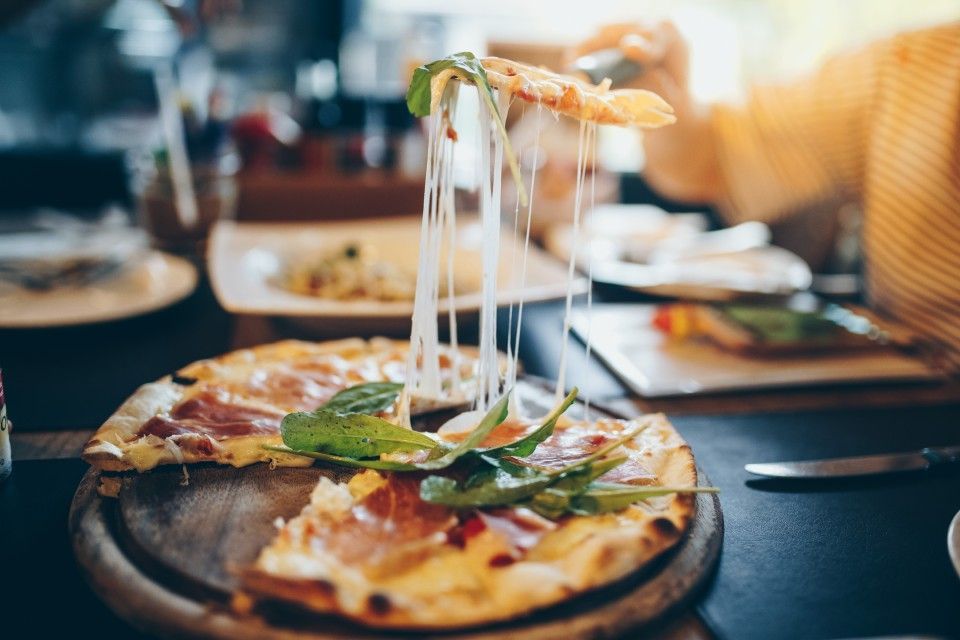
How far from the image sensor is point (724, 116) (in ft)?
8.22

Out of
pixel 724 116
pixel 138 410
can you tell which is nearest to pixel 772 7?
pixel 724 116

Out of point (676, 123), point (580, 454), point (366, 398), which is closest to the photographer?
point (580, 454)

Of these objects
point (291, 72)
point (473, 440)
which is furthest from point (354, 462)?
point (291, 72)

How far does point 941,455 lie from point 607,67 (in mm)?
888

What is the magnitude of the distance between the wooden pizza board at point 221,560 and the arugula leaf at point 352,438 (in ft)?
0.17

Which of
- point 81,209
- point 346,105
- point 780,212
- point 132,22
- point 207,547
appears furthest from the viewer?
point 132,22

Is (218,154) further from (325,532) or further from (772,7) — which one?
(772,7)

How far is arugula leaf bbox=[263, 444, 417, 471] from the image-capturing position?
0.89 metres

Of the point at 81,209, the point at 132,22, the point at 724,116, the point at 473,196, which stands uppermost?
the point at 132,22

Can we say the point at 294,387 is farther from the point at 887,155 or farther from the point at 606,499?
the point at 887,155

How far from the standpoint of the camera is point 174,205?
2.17 m

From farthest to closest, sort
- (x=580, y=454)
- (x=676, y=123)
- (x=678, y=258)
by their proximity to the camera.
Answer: (x=676, y=123)
(x=678, y=258)
(x=580, y=454)

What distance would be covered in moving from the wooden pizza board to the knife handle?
377mm

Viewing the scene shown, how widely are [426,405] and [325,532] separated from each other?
365 mm
